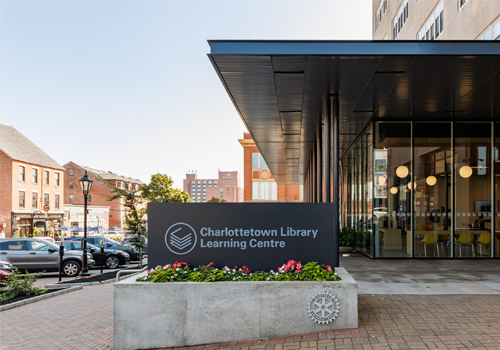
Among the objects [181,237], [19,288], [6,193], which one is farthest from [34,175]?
[181,237]

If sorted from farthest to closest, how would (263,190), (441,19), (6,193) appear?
(263,190) → (6,193) → (441,19)

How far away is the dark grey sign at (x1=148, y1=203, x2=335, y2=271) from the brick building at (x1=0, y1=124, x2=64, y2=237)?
4005 centimetres

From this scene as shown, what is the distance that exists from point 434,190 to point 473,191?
1326 millimetres

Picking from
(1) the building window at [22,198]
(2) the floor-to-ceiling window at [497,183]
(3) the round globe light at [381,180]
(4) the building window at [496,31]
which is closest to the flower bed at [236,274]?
(3) the round globe light at [381,180]

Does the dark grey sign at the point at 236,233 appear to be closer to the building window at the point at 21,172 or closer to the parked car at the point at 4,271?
the parked car at the point at 4,271

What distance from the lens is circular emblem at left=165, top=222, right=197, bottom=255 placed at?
6316mm

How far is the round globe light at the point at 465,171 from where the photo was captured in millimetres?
12703

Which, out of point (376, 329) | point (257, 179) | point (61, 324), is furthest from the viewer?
point (257, 179)

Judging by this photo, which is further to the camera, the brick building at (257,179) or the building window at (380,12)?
the brick building at (257,179)

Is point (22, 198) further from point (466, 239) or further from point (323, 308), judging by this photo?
point (323, 308)

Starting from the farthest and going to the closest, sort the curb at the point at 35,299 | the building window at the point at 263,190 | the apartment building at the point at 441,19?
the building window at the point at 263,190 → the apartment building at the point at 441,19 → the curb at the point at 35,299

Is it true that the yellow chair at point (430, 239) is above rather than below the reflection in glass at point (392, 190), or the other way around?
below

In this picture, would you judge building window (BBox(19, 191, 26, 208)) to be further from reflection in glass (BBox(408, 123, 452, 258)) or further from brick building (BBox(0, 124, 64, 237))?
reflection in glass (BBox(408, 123, 452, 258))

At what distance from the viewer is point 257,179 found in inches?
2203
